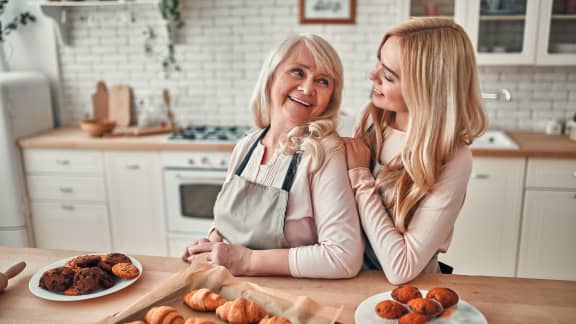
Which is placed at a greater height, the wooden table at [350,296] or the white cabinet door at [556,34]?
the white cabinet door at [556,34]

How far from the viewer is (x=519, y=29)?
3217 mm

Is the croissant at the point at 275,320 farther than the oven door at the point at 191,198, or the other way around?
the oven door at the point at 191,198

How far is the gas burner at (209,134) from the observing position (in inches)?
135

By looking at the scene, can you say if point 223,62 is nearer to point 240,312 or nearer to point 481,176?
point 481,176

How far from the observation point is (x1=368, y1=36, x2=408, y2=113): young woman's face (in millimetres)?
1457

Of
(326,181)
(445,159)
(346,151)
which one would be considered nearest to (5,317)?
(326,181)

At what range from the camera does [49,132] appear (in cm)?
391

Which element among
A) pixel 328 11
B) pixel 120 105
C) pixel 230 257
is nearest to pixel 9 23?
pixel 120 105

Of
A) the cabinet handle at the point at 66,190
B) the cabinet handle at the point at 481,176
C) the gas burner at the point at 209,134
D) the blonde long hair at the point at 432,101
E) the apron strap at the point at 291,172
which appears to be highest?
the blonde long hair at the point at 432,101

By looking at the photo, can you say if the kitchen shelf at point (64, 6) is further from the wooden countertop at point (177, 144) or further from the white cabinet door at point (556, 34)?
the white cabinet door at point (556, 34)

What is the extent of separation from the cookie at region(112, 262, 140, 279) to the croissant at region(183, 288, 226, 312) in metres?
0.25

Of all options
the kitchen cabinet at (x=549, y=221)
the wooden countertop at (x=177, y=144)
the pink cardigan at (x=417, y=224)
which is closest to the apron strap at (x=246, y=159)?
the pink cardigan at (x=417, y=224)

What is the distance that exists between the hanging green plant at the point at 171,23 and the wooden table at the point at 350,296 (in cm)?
259

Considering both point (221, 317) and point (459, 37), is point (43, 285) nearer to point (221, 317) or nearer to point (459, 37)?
point (221, 317)
